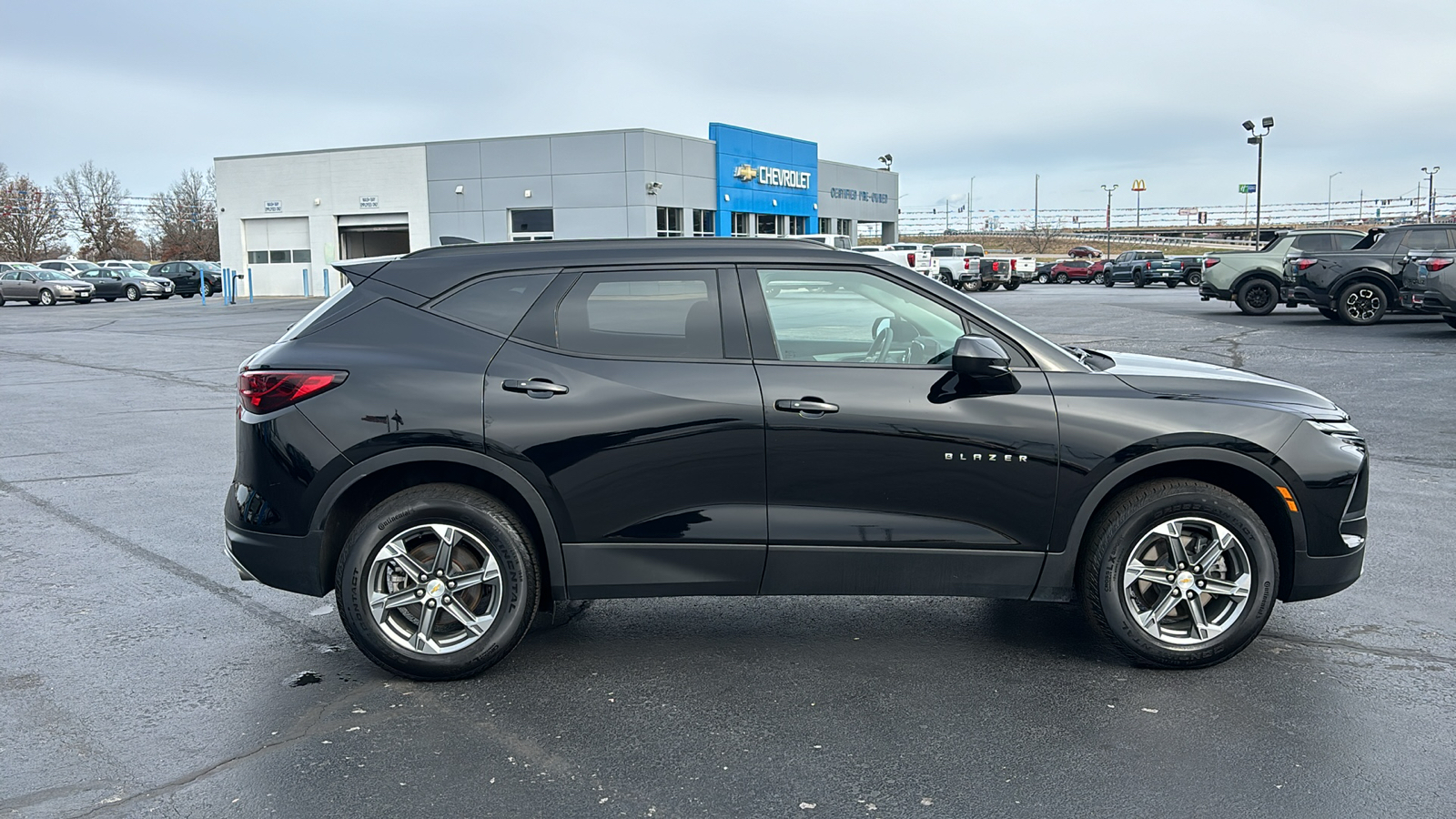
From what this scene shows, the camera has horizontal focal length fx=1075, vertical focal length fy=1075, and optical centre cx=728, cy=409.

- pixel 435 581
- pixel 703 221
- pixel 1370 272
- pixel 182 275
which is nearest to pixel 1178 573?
pixel 435 581

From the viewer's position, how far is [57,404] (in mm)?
12547

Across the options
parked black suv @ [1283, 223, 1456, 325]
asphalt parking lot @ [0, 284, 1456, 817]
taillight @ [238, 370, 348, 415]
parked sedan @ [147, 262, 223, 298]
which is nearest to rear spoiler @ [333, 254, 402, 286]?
taillight @ [238, 370, 348, 415]

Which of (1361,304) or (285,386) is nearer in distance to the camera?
(285,386)

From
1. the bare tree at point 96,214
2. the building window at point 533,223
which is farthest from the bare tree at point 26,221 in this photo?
the building window at point 533,223

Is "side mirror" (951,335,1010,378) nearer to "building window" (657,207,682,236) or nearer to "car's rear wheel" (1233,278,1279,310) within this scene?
"car's rear wheel" (1233,278,1279,310)

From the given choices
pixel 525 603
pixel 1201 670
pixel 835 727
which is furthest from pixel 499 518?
pixel 1201 670

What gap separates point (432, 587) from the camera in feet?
13.9

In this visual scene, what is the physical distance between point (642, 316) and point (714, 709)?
1.58 m

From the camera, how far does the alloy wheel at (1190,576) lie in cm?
425

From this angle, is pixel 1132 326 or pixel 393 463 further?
pixel 1132 326

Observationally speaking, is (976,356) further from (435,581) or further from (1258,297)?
(1258,297)

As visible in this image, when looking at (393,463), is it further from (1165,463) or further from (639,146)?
(639,146)

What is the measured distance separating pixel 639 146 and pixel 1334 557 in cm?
4230

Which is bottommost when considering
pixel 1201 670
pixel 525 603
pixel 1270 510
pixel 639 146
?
pixel 1201 670
